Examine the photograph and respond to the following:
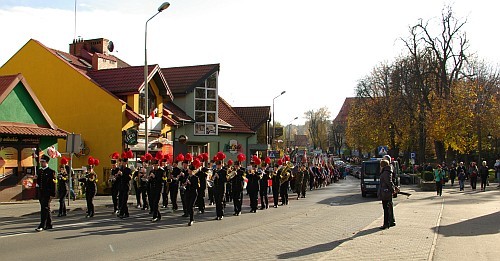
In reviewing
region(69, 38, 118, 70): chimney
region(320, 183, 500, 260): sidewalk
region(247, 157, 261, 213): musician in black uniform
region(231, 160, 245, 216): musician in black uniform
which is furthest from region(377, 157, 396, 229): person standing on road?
region(69, 38, 118, 70): chimney

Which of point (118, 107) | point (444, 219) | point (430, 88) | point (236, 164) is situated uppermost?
point (430, 88)

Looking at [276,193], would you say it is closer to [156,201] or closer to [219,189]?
[219,189]

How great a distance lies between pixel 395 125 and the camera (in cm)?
5484

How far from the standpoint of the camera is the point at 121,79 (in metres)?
30.9

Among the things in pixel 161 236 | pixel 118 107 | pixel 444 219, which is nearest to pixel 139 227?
pixel 161 236

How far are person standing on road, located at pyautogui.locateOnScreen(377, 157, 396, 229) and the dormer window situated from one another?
A: 2611cm

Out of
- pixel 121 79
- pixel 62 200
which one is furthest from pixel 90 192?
pixel 121 79

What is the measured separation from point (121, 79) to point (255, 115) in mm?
25561

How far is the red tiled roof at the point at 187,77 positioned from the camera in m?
39.0

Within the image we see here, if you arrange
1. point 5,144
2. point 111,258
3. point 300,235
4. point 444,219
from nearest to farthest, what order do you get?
1. point 111,258
2. point 300,235
3. point 444,219
4. point 5,144

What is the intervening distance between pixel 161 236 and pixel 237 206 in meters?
6.04

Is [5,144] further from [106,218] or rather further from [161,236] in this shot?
[161,236]

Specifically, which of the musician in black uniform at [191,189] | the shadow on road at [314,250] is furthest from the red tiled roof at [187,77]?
the shadow on road at [314,250]

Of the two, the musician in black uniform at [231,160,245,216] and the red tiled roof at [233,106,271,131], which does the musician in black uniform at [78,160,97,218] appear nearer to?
the musician in black uniform at [231,160,245,216]
